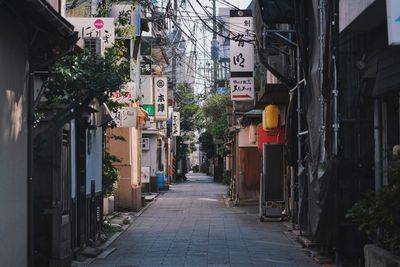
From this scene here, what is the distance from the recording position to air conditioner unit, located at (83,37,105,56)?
43.0 ft

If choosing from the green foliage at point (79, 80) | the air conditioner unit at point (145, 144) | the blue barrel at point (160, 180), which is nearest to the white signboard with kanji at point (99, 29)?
the green foliage at point (79, 80)

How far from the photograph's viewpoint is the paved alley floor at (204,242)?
12.2m

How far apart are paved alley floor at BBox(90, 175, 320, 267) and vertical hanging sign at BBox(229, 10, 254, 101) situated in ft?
14.5

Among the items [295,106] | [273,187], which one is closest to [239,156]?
[273,187]

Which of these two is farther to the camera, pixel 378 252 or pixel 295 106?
pixel 295 106

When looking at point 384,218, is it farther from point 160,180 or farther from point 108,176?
point 160,180

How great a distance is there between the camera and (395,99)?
988 centimetres

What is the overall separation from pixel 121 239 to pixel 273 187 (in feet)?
19.4

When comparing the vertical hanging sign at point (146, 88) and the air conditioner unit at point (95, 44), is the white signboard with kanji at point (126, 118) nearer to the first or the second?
the air conditioner unit at point (95, 44)

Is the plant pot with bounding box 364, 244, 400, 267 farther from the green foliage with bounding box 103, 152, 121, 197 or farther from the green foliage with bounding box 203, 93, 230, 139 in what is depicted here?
the green foliage with bounding box 203, 93, 230, 139

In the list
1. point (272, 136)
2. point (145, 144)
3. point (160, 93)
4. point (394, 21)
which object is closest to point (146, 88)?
point (160, 93)

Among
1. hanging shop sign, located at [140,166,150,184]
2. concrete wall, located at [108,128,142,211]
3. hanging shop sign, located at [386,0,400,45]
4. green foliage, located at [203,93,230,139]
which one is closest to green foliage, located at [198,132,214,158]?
green foliage, located at [203,93,230,139]

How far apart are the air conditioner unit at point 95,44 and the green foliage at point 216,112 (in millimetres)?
31285

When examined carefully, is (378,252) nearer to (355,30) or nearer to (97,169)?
(355,30)
